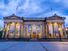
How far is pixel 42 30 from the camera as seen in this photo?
5638 centimetres

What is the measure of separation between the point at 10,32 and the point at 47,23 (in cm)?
1532

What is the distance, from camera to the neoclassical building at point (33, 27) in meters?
54.2

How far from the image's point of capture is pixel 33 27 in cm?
5600

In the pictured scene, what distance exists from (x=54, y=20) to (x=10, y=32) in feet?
59.8

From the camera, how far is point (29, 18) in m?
56.7

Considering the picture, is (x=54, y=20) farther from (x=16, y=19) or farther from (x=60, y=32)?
(x=16, y=19)

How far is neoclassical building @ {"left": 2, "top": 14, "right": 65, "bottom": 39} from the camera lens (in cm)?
5422

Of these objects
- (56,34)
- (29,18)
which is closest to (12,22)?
(29,18)

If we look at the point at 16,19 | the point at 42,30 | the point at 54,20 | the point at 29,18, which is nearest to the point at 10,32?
the point at 16,19

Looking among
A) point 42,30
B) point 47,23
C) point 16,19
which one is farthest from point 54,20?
point 16,19

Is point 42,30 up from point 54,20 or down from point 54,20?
down

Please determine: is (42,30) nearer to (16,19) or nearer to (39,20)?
(39,20)

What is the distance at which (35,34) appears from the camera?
186ft

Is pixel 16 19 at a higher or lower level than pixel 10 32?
higher
